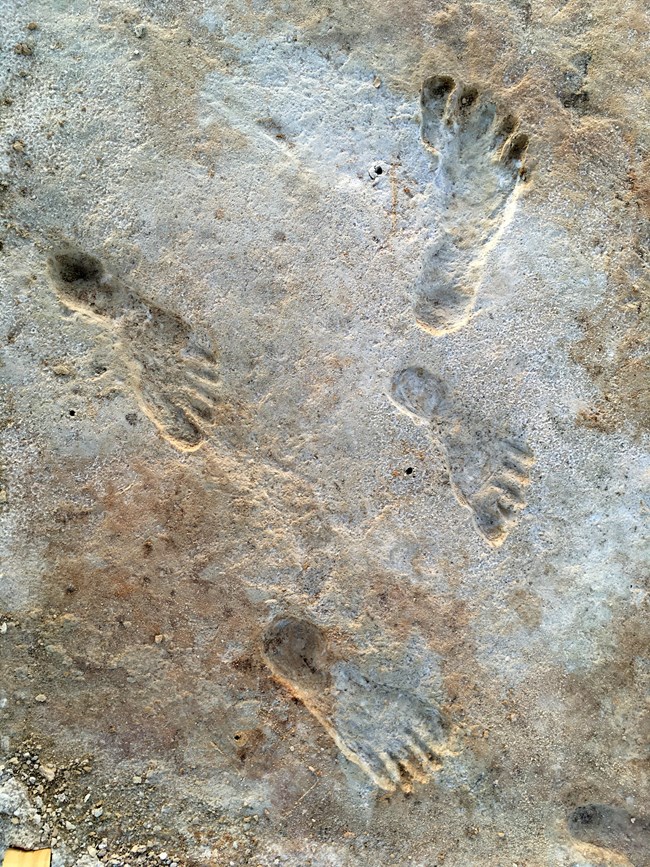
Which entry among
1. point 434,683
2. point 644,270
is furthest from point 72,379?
point 644,270

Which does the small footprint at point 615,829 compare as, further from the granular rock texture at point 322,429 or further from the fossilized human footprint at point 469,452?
the fossilized human footprint at point 469,452

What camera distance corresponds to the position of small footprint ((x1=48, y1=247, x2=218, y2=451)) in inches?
231

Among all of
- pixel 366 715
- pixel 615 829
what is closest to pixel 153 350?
pixel 366 715

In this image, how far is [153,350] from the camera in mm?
5879

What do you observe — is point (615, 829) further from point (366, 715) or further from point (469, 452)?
point (469, 452)

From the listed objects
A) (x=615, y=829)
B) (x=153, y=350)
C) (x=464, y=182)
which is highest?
A: (x=464, y=182)

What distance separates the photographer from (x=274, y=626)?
19.6ft

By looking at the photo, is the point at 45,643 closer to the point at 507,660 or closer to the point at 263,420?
the point at 263,420

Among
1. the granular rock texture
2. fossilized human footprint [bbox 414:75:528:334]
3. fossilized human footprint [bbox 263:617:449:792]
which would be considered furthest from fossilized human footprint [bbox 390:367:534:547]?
fossilized human footprint [bbox 263:617:449:792]

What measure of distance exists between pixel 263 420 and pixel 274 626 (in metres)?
1.84

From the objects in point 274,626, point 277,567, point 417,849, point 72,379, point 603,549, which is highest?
point 603,549

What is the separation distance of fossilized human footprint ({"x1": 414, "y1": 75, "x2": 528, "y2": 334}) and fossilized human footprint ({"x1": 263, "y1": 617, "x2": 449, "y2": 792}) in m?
3.12

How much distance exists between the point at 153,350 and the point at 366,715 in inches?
146

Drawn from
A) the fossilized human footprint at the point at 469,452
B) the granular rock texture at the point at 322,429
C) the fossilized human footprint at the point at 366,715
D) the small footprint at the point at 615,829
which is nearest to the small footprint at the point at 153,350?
the granular rock texture at the point at 322,429
